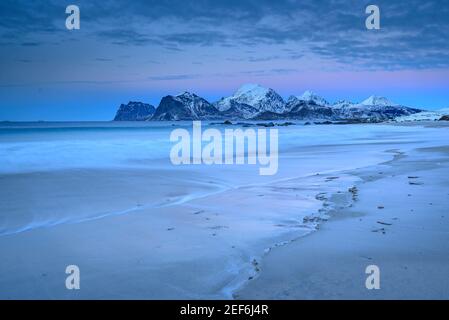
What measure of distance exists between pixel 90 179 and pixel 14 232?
5294 mm

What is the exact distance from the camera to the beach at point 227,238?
402 cm

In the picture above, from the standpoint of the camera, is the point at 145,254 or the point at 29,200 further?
the point at 29,200

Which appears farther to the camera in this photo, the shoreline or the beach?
the beach

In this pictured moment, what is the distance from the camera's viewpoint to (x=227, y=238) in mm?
5562

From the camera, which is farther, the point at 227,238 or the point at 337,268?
the point at 227,238

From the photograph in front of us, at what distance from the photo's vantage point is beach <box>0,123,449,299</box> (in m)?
4.02

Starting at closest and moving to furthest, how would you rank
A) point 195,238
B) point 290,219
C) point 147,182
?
point 195,238, point 290,219, point 147,182

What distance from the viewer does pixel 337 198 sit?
8117mm

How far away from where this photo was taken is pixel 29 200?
330 inches

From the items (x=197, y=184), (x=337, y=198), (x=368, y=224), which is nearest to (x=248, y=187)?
(x=197, y=184)

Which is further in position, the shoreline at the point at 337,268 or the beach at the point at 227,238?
the beach at the point at 227,238
